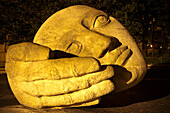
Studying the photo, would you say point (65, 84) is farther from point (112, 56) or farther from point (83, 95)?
point (112, 56)

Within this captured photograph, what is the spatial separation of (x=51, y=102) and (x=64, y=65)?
2.72ft

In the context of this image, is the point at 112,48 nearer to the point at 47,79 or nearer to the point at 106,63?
the point at 106,63

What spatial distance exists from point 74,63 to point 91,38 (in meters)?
0.93

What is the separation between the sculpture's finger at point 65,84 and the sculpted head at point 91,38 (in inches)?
27.4

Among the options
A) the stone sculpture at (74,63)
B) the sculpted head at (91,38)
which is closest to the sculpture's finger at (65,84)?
the stone sculpture at (74,63)

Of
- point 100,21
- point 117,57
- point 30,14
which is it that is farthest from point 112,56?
point 30,14

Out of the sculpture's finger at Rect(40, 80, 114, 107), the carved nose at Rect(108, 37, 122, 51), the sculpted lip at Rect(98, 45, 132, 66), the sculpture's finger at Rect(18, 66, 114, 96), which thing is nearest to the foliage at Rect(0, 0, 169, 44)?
the carved nose at Rect(108, 37, 122, 51)

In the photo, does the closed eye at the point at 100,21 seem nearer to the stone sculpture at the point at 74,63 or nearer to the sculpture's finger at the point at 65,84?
the stone sculpture at the point at 74,63

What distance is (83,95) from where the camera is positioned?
12.0 ft

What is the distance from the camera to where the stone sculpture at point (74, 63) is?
3.62 meters

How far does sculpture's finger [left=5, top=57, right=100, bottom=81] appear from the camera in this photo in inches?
141

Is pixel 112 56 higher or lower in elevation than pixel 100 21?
lower

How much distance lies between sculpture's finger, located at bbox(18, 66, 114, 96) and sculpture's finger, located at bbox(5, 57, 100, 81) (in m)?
0.09

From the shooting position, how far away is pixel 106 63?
4.27m
